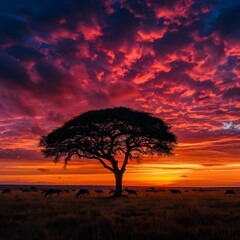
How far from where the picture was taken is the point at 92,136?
129ft

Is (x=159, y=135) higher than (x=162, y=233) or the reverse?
higher

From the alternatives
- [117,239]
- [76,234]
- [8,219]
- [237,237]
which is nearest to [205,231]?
[237,237]

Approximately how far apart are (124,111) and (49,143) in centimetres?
956

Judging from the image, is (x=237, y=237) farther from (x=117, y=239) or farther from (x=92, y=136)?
(x=92, y=136)

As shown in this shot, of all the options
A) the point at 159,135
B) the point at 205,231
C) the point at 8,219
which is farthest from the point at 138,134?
the point at 205,231

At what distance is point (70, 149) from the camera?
40.0 metres

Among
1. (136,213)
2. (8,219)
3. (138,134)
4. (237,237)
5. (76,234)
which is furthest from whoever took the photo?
(138,134)

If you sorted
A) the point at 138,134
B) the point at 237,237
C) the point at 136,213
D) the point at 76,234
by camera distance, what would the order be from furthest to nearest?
the point at 138,134, the point at 136,213, the point at 76,234, the point at 237,237

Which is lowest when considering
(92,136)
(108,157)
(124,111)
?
(108,157)

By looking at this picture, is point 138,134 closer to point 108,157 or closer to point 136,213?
point 108,157

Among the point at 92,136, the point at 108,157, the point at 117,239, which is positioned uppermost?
the point at 92,136

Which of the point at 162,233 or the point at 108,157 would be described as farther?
the point at 108,157

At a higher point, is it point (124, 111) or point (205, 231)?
point (124, 111)

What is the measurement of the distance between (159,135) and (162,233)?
26955 mm
